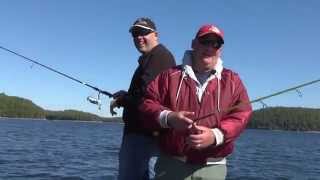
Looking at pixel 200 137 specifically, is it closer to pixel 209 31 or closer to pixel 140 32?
pixel 209 31

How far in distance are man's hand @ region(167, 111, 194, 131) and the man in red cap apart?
0.04ft

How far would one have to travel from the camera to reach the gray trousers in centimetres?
489

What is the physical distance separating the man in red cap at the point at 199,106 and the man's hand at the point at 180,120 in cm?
1

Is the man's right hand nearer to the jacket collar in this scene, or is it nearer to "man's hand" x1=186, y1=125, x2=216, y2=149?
the jacket collar

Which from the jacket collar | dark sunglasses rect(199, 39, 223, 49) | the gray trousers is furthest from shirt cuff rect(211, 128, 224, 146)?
dark sunglasses rect(199, 39, 223, 49)

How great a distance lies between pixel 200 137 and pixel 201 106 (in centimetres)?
43

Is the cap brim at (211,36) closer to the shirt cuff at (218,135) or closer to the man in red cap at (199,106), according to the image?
the man in red cap at (199,106)

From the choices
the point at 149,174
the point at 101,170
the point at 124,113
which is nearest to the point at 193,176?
the point at 149,174

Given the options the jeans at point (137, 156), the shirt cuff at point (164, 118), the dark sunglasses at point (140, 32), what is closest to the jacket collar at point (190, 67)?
the shirt cuff at point (164, 118)

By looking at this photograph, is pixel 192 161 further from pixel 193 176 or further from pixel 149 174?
pixel 149 174

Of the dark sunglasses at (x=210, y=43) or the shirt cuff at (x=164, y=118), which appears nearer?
the shirt cuff at (x=164, y=118)

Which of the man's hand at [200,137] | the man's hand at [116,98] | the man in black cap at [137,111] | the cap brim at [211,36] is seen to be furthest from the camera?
the man's hand at [116,98]

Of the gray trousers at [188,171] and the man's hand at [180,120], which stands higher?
the man's hand at [180,120]

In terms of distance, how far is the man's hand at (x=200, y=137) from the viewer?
4426 mm
